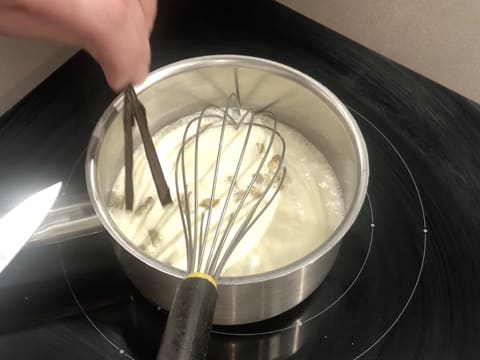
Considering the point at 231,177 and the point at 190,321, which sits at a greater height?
the point at 231,177

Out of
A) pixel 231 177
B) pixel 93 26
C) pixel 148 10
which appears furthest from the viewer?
pixel 231 177

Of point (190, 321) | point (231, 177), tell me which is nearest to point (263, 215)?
point (231, 177)

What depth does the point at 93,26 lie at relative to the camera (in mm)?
415

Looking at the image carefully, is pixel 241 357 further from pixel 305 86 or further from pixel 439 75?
pixel 439 75

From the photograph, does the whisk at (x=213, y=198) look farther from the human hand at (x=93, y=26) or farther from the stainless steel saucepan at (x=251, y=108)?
the human hand at (x=93, y=26)

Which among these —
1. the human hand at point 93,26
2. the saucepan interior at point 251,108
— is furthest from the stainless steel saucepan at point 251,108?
the human hand at point 93,26

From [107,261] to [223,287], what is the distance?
0.18 m

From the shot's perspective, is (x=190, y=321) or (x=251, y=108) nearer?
(x=190, y=321)

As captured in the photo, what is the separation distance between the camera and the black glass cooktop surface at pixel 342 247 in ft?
1.76

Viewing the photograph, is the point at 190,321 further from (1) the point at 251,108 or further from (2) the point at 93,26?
(1) the point at 251,108

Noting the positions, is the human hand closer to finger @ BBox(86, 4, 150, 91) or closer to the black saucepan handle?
finger @ BBox(86, 4, 150, 91)

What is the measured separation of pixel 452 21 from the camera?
674mm

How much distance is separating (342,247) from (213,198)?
0.15 m

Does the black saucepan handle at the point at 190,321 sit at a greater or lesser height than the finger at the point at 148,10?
lesser
